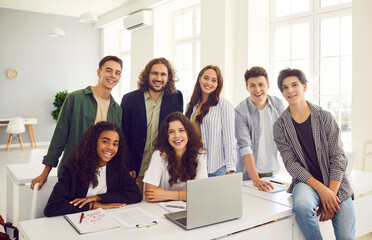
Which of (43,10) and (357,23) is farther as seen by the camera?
(43,10)

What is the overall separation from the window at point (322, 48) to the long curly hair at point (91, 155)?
309cm

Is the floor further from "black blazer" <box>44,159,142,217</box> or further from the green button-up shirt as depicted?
"black blazer" <box>44,159,142,217</box>

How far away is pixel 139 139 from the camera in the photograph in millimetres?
2332

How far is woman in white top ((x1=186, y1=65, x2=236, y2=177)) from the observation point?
229 centimetres

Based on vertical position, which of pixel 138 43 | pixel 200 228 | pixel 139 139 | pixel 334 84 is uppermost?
pixel 138 43

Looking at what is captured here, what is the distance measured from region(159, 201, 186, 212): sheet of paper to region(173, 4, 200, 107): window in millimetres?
4500

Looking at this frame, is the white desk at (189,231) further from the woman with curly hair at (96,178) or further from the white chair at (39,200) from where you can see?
the white chair at (39,200)

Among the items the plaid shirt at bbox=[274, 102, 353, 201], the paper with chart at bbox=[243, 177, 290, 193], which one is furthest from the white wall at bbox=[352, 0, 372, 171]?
the plaid shirt at bbox=[274, 102, 353, 201]

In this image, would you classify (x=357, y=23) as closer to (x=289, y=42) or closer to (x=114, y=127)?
(x=289, y=42)

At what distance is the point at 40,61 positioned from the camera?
8.48 m

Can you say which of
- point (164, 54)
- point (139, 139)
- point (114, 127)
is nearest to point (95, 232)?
point (114, 127)

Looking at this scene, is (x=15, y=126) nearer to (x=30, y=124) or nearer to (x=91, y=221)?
(x=30, y=124)

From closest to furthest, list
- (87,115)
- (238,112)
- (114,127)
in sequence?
1. (114,127)
2. (87,115)
3. (238,112)

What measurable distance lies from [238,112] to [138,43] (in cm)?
522
